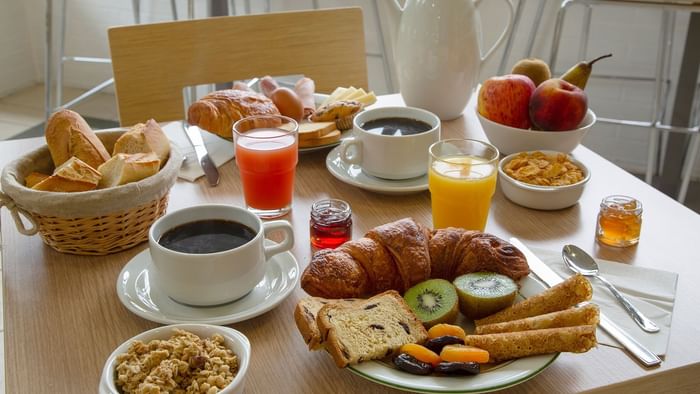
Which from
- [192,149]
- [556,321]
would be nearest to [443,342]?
[556,321]

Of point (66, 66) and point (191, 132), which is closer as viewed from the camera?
point (191, 132)

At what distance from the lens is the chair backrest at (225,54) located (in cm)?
157

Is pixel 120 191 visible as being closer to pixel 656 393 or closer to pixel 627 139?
pixel 656 393

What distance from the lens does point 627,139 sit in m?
3.02

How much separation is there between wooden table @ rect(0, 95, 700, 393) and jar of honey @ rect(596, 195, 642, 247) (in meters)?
0.02

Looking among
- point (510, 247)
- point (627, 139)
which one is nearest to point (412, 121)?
point (510, 247)

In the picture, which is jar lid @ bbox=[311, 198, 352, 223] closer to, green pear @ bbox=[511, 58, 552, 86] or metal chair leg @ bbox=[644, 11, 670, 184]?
green pear @ bbox=[511, 58, 552, 86]

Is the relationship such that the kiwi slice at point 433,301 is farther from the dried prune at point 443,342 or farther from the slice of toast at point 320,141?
the slice of toast at point 320,141

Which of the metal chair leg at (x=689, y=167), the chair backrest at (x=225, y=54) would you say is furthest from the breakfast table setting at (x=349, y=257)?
the metal chair leg at (x=689, y=167)

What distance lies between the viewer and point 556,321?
73cm

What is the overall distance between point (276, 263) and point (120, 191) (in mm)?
217

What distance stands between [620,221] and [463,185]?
0.22m

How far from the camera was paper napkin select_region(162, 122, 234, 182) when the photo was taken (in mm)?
1202

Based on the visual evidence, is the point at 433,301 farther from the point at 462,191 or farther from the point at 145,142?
the point at 145,142
